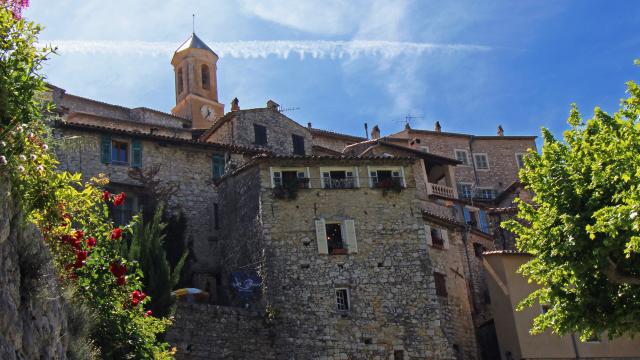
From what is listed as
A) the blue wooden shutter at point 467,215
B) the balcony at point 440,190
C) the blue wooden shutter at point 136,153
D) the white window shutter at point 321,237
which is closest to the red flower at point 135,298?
the white window shutter at point 321,237

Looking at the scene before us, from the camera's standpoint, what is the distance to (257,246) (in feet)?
97.2

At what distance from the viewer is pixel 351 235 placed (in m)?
29.8

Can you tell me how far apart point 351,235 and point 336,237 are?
0.62 m

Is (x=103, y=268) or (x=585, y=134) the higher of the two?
(x=585, y=134)

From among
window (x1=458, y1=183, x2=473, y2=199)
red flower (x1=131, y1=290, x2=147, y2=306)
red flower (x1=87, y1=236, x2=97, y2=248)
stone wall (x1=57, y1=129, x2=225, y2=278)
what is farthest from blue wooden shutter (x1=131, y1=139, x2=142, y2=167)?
window (x1=458, y1=183, x2=473, y2=199)

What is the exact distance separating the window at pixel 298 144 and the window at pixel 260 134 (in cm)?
186

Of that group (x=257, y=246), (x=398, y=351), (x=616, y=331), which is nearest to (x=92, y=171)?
(x=257, y=246)

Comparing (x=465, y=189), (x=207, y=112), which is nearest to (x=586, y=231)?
(x=465, y=189)

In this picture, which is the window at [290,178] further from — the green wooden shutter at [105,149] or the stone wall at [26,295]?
the stone wall at [26,295]

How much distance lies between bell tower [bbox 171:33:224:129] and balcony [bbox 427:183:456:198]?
20996mm

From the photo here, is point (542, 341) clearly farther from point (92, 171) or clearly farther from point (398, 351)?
point (92, 171)

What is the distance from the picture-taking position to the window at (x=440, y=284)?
1248 inches

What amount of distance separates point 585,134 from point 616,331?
5.32 meters

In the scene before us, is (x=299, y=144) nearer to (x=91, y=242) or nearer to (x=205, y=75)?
(x=205, y=75)
